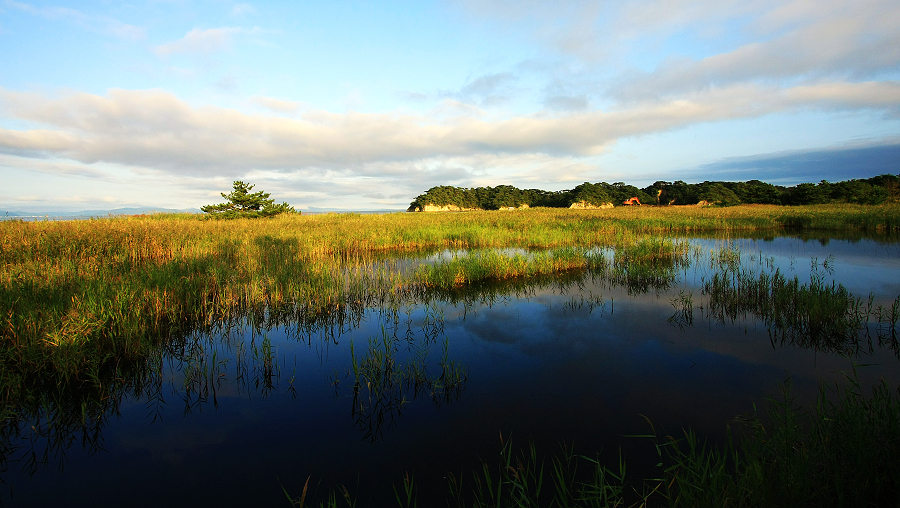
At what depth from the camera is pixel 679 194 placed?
7625 cm

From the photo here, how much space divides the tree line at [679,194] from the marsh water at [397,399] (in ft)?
169

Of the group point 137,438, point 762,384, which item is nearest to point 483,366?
point 762,384

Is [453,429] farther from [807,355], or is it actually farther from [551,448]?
[807,355]

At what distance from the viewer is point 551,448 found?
317cm

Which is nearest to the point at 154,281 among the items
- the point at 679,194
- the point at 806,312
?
the point at 806,312

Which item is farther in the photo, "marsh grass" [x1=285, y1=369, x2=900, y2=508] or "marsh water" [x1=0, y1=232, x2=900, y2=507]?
"marsh water" [x1=0, y1=232, x2=900, y2=507]

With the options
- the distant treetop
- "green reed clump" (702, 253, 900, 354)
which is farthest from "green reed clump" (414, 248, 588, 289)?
the distant treetop

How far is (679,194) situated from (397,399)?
88824mm

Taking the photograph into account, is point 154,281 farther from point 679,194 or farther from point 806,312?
point 679,194

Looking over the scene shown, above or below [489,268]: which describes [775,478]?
below

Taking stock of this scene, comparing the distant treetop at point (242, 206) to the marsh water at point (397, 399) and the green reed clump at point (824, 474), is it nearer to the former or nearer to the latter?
the marsh water at point (397, 399)

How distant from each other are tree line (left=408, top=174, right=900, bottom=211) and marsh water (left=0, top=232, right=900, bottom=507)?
5144 cm

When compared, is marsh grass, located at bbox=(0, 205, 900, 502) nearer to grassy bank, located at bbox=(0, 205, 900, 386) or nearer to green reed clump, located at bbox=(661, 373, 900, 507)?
grassy bank, located at bbox=(0, 205, 900, 386)

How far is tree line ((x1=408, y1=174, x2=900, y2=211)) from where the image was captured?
4472cm
